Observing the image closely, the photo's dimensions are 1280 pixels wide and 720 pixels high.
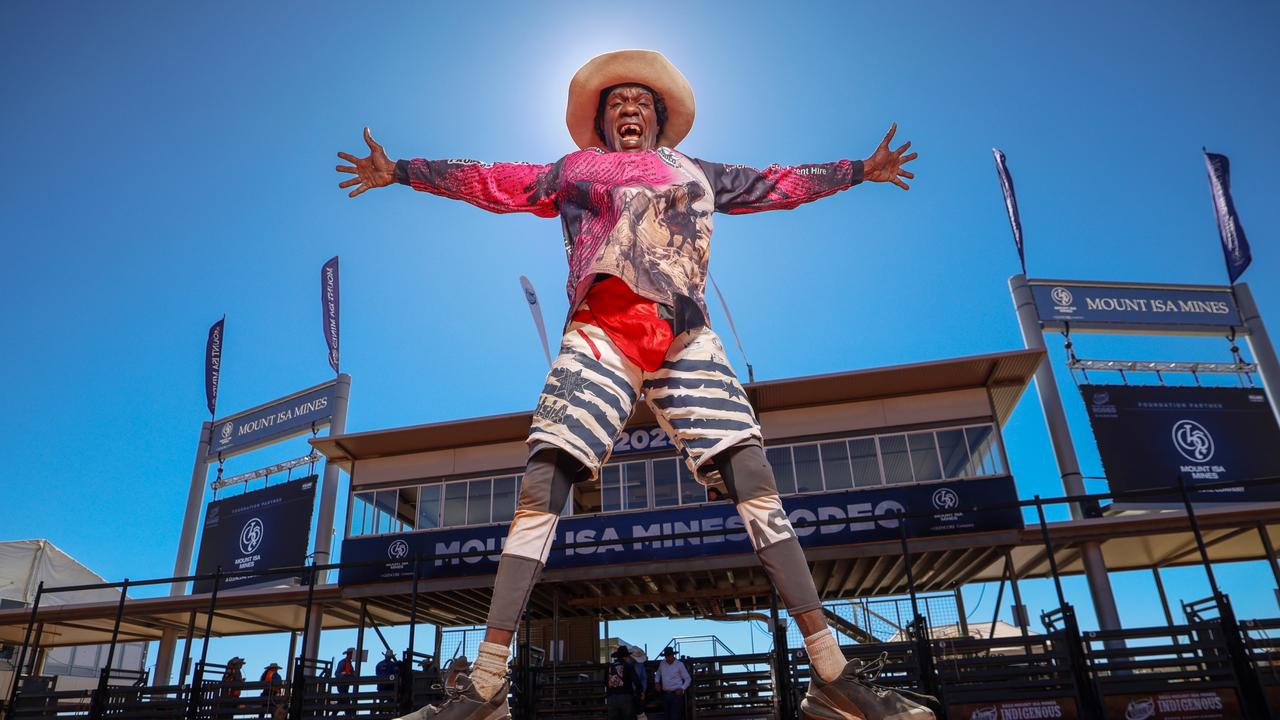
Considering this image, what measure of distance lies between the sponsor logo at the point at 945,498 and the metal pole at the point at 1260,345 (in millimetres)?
10400

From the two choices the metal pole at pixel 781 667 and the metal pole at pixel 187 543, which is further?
the metal pole at pixel 187 543

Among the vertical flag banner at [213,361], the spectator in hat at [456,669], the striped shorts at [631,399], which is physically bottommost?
the spectator in hat at [456,669]

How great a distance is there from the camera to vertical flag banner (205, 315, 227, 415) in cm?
2873

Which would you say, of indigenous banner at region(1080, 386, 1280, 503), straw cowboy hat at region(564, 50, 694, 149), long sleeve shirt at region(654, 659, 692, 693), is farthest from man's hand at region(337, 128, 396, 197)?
indigenous banner at region(1080, 386, 1280, 503)

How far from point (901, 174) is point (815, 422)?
666 inches

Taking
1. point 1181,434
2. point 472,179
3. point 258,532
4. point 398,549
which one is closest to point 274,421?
point 258,532

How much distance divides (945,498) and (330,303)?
21811mm

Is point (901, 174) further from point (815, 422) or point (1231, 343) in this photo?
point (1231, 343)

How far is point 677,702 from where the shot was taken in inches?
403

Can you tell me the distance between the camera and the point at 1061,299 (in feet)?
74.7

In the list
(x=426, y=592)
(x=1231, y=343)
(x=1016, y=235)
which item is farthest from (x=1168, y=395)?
(x=426, y=592)

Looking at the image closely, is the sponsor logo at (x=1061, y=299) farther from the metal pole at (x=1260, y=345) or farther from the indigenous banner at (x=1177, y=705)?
the indigenous banner at (x=1177, y=705)

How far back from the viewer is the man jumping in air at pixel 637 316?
84.4 inches

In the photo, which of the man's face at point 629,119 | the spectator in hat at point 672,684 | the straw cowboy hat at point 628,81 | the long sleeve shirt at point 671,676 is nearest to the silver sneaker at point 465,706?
the man's face at point 629,119
